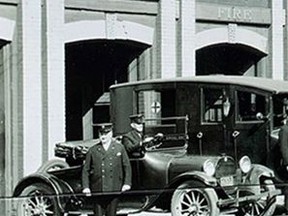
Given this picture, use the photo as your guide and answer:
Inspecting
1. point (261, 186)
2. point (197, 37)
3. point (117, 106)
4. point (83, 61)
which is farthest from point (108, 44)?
point (261, 186)

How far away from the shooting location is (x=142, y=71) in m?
17.3

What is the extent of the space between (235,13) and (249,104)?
710cm

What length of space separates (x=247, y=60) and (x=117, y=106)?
24.2 ft

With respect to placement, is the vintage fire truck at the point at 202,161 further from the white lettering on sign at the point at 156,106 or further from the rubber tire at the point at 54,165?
the white lettering on sign at the point at 156,106

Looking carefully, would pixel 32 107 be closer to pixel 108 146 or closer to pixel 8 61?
pixel 8 61

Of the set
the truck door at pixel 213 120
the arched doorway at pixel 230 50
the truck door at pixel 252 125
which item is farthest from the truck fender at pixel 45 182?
the arched doorway at pixel 230 50

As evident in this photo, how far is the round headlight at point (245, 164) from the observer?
1180cm

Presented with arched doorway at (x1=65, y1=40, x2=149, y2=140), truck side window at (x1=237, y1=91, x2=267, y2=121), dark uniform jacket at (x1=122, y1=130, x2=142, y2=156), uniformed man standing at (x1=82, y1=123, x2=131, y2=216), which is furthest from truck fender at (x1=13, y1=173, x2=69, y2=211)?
arched doorway at (x1=65, y1=40, x2=149, y2=140)

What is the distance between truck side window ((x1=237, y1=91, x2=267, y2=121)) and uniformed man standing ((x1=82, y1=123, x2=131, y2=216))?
90.3 inches

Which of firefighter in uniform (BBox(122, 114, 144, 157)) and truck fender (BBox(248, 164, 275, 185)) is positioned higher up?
firefighter in uniform (BBox(122, 114, 144, 157))

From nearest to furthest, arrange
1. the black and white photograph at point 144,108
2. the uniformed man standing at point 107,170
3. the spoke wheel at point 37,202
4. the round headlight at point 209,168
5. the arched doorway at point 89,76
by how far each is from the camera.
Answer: the uniformed man standing at point 107,170 → the round headlight at point 209,168 → the black and white photograph at point 144,108 → the spoke wheel at point 37,202 → the arched doorway at point 89,76

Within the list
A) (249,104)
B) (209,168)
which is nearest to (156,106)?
(249,104)

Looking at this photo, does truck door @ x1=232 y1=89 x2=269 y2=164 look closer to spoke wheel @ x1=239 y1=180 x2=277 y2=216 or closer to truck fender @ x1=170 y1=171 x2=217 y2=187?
spoke wheel @ x1=239 y1=180 x2=277 y2=216

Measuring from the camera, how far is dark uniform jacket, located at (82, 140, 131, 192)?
1041cm
